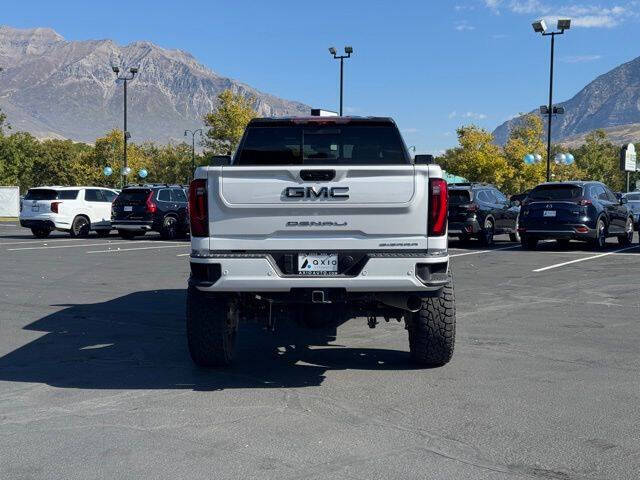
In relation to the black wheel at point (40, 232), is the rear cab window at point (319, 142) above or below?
above

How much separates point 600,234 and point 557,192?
5.20 feet

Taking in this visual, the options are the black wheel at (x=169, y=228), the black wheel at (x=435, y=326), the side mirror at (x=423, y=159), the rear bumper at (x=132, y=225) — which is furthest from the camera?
the black wheel at (x=169, y=228)

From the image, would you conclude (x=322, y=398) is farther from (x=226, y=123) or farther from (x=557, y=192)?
(x=226, y=123)

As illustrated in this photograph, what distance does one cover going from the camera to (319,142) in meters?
7.23

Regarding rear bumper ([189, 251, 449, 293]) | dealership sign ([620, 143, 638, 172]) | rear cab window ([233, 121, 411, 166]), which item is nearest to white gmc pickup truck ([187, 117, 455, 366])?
rear bumper ([189, 251, 449, 293])

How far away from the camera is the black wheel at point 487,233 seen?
71.7 feet

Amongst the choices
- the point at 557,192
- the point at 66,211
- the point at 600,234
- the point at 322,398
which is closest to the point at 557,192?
the point at 557,192

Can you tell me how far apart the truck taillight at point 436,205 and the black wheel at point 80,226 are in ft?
76.5

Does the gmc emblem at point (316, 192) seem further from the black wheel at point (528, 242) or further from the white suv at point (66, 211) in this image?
the white suv at point (66, 211)

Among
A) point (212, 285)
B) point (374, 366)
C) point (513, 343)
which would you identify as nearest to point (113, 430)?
point (212, 285)

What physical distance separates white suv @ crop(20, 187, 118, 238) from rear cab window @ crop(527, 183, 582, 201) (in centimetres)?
1537

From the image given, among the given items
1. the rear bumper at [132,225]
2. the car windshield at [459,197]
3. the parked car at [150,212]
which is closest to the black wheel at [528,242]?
the car windshield at [459,197]

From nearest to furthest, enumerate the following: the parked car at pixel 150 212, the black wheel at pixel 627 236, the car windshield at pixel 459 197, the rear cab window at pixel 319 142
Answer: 1. the rear cab window at pixel 319 142
2. the car windshield at pixel 459 197
3. the black wheel at pixel 627 236
4. the parked car at pixel 150 212

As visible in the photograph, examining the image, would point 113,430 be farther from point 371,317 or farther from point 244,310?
point 371,317
